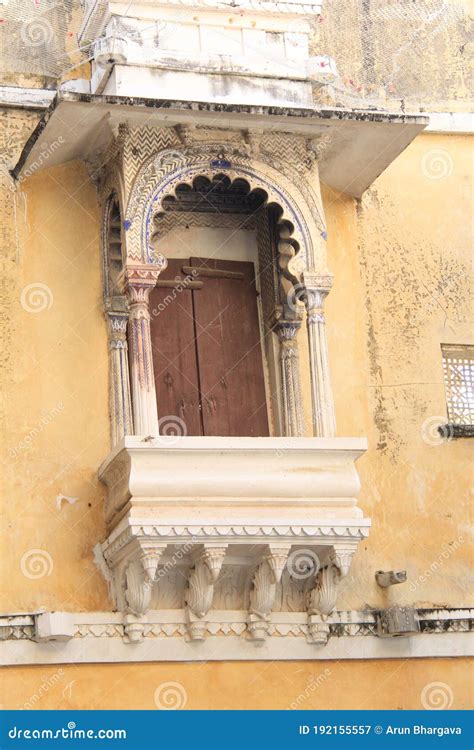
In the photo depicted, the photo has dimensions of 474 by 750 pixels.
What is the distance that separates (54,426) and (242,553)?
59.2 inches

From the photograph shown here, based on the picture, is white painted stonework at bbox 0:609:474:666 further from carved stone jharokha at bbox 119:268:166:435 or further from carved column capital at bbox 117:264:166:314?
carved column capital at bbox 117:264:166:314

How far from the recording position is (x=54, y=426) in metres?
11.0

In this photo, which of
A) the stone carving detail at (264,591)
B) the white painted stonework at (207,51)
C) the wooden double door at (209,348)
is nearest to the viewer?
the stone carving detail at (264,591)

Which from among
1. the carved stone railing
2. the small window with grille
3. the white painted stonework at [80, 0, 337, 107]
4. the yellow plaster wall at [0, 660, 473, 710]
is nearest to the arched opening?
the white painted stonework at [80, 0, 337, 107]

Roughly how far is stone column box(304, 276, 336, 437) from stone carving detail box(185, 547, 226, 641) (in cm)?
113

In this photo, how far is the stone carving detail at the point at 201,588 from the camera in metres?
10.4

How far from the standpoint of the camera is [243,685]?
10.9 meters

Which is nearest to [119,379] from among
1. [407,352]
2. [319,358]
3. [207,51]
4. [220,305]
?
[220,305]

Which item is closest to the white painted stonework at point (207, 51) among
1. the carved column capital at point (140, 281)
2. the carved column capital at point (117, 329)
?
the carved column capital at point (140, 281)

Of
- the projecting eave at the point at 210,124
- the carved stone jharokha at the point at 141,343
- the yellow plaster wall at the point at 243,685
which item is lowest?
the yellow plaster wall at the point at 243,685

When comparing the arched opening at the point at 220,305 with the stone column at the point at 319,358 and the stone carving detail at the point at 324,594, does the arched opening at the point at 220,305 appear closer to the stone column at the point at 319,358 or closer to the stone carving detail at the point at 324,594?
the stone column at the point at 319,358

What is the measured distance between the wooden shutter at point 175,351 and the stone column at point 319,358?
0.84 meters
